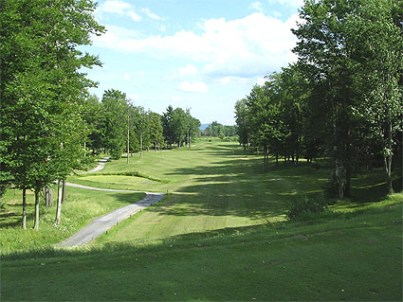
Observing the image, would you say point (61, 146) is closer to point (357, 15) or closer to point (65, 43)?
point (65, 43)

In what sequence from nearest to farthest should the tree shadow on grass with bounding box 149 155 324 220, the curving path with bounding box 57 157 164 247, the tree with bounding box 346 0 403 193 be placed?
the curving path with bounding box 57 157 164 247
the tree with bounding box 346 0 403 193
the tree shadow on grass with bounding box 149 155 324 220

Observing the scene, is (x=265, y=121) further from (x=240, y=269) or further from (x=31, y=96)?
(x=240, y=269)

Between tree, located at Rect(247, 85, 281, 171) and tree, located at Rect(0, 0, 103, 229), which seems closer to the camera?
tree, located at Rect(0, 0, 103, 229)

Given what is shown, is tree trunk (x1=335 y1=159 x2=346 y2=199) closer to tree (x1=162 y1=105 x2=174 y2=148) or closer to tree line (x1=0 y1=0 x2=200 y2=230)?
tree line (x1=0 y1=0 x2=200 y2=230)

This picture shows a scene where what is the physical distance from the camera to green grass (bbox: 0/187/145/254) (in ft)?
67.6

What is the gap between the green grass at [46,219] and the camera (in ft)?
67.6

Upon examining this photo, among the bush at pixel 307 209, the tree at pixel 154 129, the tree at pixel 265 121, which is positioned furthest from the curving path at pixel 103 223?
the tree at pixel 154 129

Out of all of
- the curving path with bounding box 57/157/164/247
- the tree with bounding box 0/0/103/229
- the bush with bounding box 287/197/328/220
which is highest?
the tree with bounding box 0/0/103/229

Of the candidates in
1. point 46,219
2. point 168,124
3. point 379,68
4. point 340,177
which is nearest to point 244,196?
point 340,177

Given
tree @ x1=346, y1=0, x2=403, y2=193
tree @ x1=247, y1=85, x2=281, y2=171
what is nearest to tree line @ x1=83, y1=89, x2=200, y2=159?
tree @ x1=247, y1=85, x2=281, y2=171

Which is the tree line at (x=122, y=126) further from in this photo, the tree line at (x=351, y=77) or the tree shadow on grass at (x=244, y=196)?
the tree line at (x=351, y=77)

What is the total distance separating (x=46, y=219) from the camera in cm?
2592

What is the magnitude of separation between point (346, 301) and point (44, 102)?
17.9 metres

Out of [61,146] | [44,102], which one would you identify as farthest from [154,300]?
[61,146]
